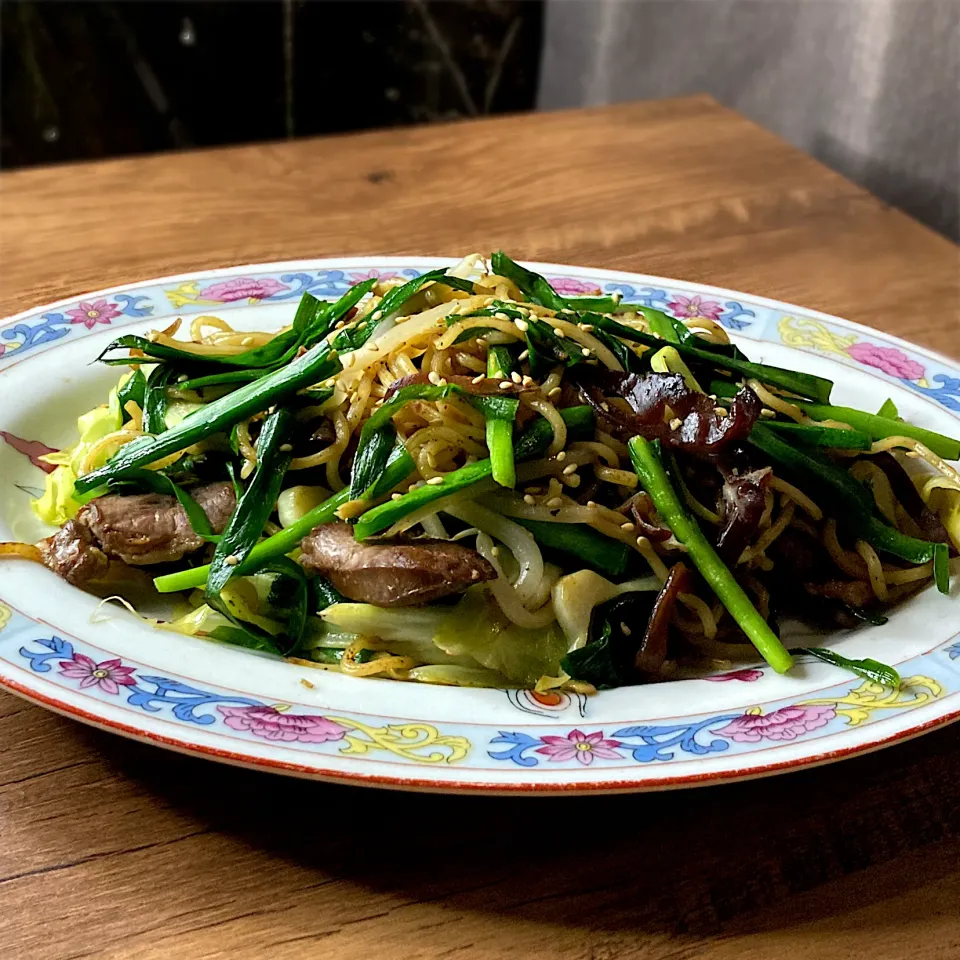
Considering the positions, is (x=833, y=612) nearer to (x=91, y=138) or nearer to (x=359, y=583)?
(x=359, y=583)

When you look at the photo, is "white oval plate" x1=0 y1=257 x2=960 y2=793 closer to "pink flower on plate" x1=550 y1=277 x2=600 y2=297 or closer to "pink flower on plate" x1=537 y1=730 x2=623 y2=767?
"pink flower on plate" x1=537 y1=730 x2=623 y2=767

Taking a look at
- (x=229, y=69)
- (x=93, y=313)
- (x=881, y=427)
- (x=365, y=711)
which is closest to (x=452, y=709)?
(x=365, y=711)

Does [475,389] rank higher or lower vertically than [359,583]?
higher

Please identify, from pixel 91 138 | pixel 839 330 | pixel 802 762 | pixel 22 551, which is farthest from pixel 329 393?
pixel 91 138

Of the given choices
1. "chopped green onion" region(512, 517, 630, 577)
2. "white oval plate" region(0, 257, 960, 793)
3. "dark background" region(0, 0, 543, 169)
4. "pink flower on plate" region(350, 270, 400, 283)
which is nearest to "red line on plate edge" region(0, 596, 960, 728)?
"white oval plate" region(0, 257, 960, 793)

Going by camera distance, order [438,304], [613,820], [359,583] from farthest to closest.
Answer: [438,304] → [359,583] → [613,820]

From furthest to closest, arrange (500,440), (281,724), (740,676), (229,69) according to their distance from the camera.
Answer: (229,69) < (500,440) < (740,676) < (281,724)

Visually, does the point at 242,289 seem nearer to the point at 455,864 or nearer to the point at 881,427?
the point at 881,427
